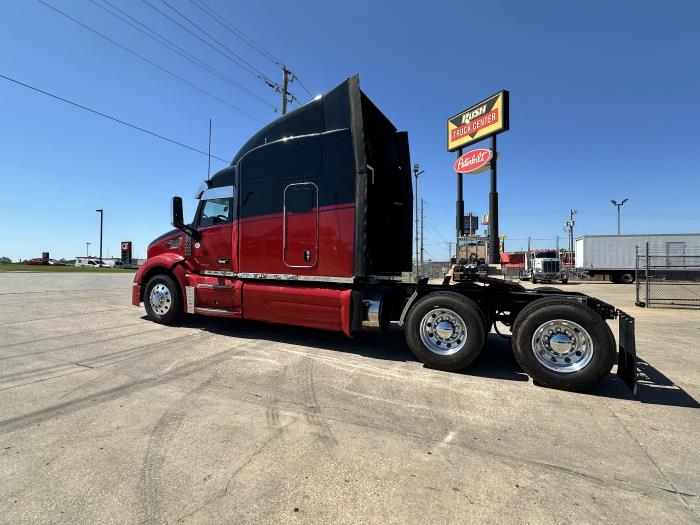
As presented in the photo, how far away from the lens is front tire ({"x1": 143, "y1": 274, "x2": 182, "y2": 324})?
7387 mm

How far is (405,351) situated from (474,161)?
32.4 ft

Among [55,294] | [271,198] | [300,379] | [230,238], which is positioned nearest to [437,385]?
[300,379]

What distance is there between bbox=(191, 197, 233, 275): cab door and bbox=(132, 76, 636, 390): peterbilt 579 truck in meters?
0.03

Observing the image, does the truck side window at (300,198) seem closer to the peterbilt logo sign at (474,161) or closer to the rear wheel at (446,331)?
the rear wheel at (446,331)

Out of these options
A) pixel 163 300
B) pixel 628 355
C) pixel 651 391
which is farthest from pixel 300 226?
pixel 651 391

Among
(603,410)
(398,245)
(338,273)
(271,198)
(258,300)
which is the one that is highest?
(271,198)

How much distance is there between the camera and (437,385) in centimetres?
439

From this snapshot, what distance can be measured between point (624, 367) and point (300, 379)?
3844 mm

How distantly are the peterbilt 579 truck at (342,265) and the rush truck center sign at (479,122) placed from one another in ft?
23.9

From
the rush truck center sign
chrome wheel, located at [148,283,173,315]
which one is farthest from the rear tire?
the rush truck center sign

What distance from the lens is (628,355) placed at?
166 inches

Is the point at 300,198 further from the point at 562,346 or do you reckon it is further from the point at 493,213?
the point at 493,213

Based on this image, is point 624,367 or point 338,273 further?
point 338,273

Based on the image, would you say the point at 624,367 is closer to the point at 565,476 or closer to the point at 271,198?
the point at 565,476
